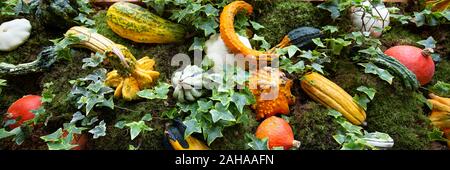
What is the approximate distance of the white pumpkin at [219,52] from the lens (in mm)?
3031

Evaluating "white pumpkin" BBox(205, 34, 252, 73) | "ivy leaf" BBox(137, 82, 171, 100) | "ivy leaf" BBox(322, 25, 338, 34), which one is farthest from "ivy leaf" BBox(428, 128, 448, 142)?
"ivy leaf" BBox(137, 82, 171, 100)

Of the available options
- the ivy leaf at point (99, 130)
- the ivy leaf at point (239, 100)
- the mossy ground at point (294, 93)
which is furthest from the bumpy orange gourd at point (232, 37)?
the ivy leaf at point (99, 130)

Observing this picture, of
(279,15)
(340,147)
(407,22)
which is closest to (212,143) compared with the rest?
(340,147)

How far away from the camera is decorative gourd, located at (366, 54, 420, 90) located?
292 centimetres

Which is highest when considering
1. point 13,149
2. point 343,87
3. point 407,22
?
point 407,22

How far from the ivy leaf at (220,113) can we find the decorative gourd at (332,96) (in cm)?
62

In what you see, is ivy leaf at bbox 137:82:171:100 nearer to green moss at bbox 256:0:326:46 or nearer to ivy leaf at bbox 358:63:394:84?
green moss at bbox 256:0:326:46

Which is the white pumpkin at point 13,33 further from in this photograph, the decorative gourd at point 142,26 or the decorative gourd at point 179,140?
the decorative gourd at point 179,140

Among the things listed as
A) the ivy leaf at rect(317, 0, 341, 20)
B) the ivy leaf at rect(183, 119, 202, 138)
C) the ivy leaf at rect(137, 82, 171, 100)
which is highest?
the ivy leaf at rect(317, 0, 341, 20)

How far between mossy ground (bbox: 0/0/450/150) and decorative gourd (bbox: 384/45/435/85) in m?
0.18

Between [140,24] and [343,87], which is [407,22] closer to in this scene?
[343,87]

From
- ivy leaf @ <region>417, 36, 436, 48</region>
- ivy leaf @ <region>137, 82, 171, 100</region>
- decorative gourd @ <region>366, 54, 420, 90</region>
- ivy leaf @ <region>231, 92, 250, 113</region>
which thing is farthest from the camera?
ivy leaf @ <region>417, 36, 436, 48</region>

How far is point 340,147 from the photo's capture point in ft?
8.61

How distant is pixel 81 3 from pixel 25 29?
448 millimetres
